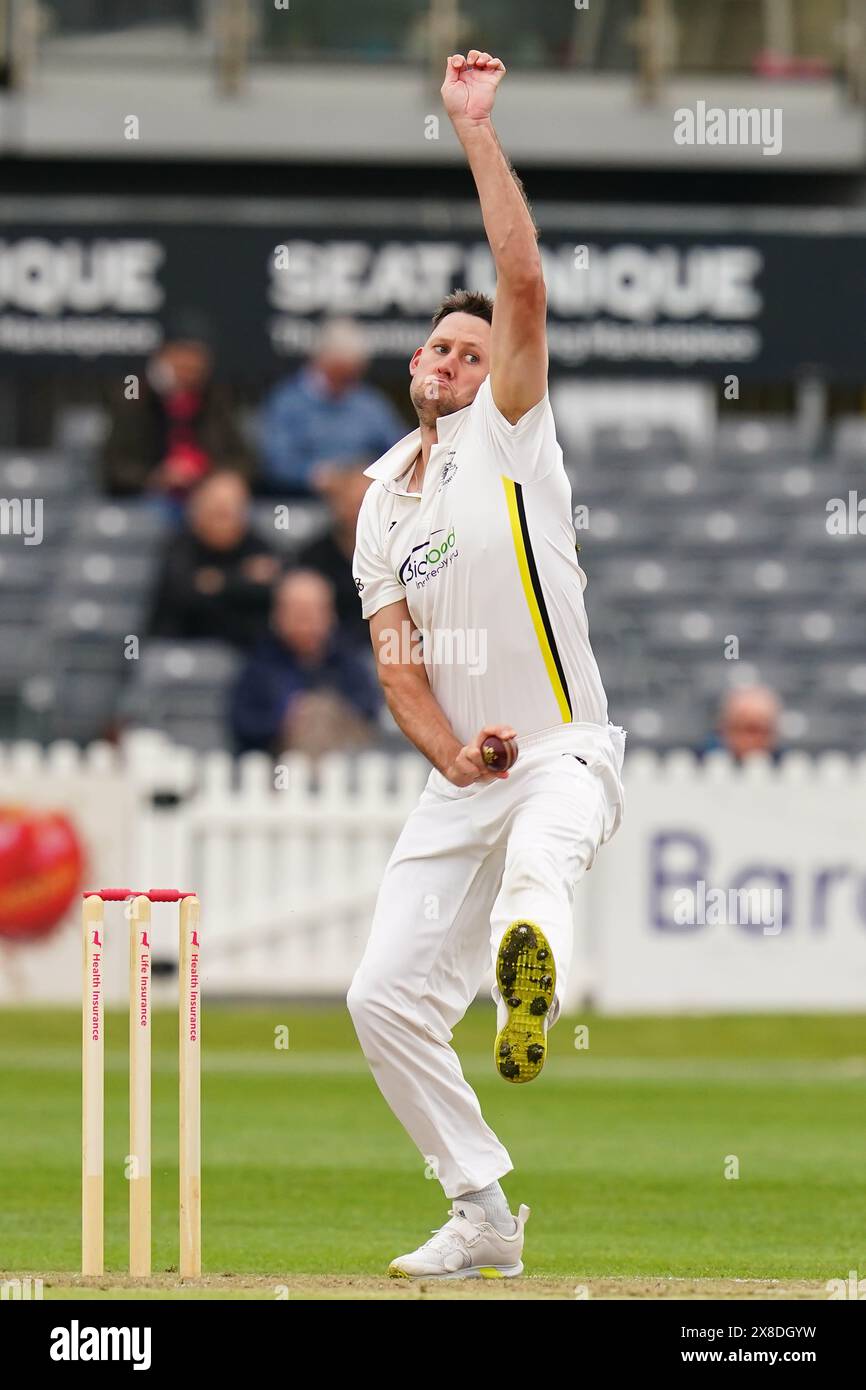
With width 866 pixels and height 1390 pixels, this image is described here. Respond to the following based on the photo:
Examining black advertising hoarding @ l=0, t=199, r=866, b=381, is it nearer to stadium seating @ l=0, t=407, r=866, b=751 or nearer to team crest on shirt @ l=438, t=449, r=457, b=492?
stadium seating @ l=0, t=407, r=866, b=751

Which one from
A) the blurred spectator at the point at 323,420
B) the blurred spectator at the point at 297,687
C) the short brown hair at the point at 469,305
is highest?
the blurred spectator at the point at 323,420

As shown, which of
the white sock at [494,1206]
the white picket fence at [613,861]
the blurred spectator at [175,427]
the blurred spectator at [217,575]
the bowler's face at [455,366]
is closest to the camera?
the white sock at [494,1206]

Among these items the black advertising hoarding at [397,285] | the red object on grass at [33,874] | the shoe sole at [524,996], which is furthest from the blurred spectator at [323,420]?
the shoe sole at [524,996]

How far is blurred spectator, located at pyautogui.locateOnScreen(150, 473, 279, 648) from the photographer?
55.2ft

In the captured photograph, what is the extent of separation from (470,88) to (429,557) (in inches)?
45.3

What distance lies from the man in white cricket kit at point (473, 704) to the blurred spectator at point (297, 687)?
8.96 meters

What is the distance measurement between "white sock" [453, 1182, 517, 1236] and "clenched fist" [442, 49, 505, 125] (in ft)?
8.63

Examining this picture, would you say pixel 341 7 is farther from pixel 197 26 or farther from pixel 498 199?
pixel 498 199

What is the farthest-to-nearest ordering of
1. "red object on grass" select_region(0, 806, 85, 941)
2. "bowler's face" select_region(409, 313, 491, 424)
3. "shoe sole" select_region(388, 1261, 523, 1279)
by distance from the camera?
"red object on grass" select_region(0, 806, 85, 941) → "bowler's face" select_region(409, 313, 491, 424) → "shoe sole" select_region(388, 1261, 523, 1279)

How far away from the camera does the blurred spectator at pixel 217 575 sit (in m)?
16.8

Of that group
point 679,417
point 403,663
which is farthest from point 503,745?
point 679,417
